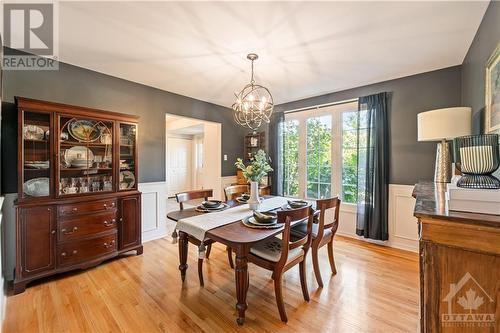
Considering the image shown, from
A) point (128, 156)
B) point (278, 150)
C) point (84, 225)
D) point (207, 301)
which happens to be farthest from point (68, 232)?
point (278, 150)

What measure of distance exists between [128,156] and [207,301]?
2093 millimetres

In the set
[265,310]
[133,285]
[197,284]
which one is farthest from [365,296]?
[133,285]

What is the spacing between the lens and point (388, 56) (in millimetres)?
2461

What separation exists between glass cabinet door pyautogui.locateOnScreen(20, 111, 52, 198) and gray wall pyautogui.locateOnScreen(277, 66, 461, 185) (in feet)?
13.6

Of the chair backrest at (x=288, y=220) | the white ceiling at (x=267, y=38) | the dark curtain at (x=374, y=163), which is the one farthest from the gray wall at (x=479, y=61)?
the chair backrest at (x=288, y=220)

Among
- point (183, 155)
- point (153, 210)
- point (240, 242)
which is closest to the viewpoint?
point (240, 242)

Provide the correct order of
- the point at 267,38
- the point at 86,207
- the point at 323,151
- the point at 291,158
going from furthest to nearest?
the point at 291,158
the point at 323,151
the point at 86,207
the point at 267,38

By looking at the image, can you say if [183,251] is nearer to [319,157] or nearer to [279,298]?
[279,298]

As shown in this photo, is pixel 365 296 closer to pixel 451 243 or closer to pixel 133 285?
pixel 451 243

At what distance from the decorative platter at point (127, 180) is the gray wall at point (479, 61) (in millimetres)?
3723

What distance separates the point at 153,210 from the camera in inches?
136

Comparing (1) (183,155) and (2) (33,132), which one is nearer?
(2) (33,132)

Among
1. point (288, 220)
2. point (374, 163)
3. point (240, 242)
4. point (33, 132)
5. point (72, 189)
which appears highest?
point (33, 132)

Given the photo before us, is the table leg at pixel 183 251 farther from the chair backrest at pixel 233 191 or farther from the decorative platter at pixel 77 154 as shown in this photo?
the decorative platter at pixel 77 154
